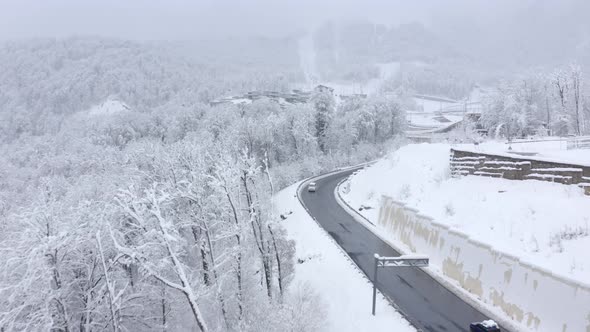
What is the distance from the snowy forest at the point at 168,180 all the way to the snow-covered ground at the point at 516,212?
8391 mm

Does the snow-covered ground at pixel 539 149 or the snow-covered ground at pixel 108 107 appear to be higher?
the snow-covered ground at pixel 539 149

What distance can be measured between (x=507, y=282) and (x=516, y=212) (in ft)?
12.7

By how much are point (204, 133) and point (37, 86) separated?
12580cm

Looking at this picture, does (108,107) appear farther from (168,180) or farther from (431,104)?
(168,180)

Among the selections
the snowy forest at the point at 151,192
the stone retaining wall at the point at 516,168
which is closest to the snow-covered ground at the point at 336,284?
the snowy forest at the point at 151,192

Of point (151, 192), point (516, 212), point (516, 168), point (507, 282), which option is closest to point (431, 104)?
point (516, 168)

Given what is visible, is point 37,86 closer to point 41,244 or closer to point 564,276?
point 41,244

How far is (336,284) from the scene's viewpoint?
2150 centimetres

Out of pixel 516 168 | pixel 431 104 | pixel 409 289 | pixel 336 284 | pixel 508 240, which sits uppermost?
pixel 516 168

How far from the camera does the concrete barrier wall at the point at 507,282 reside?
12.6 meters

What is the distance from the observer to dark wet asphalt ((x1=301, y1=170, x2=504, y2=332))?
15977 mm

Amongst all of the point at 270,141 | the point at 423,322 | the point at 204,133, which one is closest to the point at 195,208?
the point at 423,322

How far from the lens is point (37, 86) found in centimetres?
16250

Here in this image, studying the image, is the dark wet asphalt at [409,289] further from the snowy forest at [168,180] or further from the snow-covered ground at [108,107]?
the snow-covered ground at [108,107]
